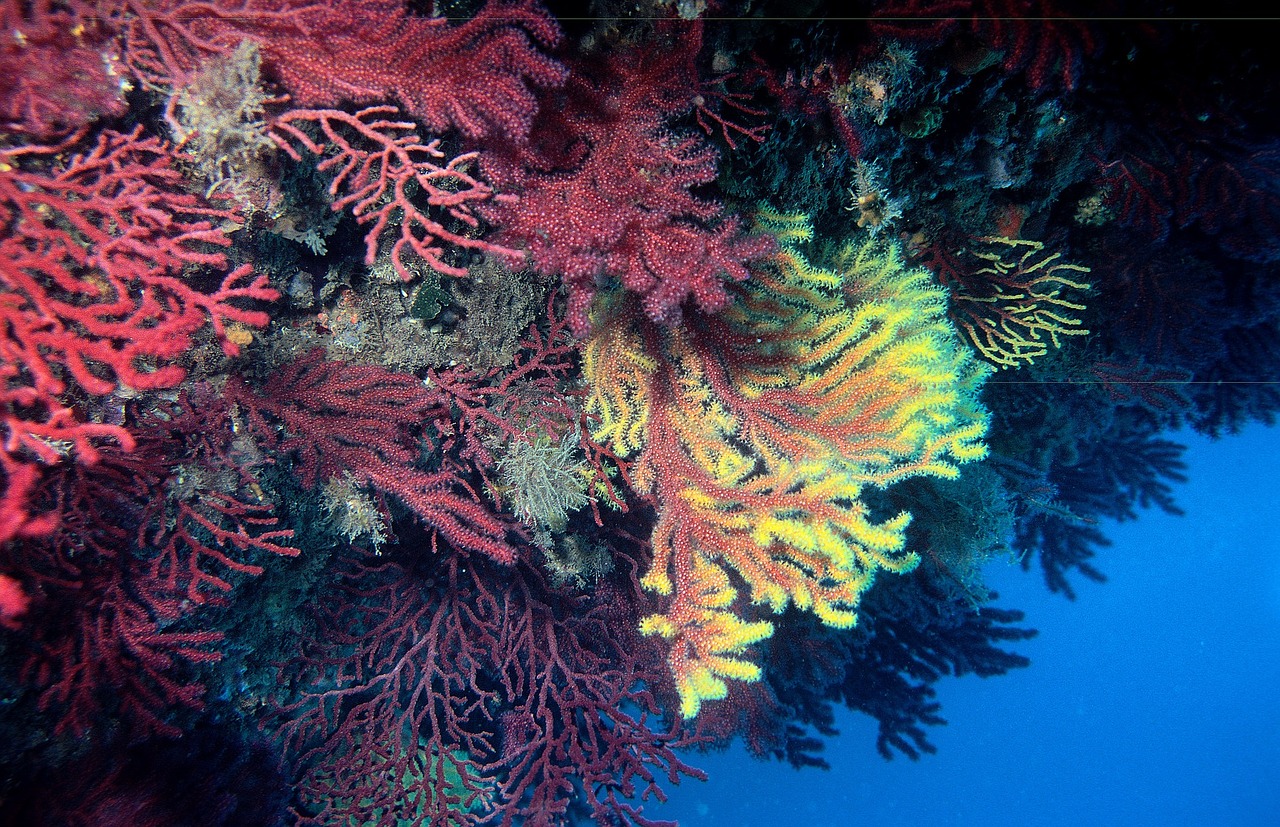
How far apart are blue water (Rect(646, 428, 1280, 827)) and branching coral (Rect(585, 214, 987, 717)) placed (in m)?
49.4

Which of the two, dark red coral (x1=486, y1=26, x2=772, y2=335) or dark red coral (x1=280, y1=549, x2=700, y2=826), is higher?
dark red coral (x1=486, y1=26, x2=772, y2=335)

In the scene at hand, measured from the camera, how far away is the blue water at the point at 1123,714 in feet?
151

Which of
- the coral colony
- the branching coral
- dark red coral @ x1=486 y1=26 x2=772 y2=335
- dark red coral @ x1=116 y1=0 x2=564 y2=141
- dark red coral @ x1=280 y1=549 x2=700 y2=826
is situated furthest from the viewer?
dark red coral @ x1=280 y1=549 x2=700 y2=826

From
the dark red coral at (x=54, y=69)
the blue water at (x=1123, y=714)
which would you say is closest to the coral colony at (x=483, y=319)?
the dark red coral at (x=54, y=69)

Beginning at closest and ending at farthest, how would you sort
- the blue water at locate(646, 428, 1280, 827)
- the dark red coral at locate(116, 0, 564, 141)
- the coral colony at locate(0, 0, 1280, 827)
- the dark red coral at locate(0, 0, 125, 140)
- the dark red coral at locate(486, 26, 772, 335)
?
the dark red coral at locate(0, 0, 125, 140) < the dark red coral at locate(116, 0, 564, 141) < the coral colony at locate(0, 0, 1280, 827) < the dark red coral at locate(486, 26, 772, 335) < the blue water at locate(646, 428, 1280, 827)

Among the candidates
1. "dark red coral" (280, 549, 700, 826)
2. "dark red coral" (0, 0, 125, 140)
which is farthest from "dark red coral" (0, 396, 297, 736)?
"dark red coral" (280, 549, 700, 826)

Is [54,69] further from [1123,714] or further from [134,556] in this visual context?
[1123,714]

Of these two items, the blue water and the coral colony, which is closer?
the coral colony

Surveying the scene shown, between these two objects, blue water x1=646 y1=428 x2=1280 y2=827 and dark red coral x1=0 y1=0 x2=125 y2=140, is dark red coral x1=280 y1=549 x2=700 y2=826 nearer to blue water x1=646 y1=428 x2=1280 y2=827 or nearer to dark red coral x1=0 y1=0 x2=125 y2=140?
dark red coral x1=0 y1=0 x2=125 y2=140

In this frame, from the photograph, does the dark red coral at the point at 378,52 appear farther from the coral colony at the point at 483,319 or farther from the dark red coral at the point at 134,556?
the dark red coral at the point at 134,556

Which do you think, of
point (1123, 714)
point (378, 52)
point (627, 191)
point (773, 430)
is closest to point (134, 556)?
point (378, 52)

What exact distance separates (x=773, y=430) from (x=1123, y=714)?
72.6m

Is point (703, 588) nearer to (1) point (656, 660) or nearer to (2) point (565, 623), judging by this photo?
(2) point (565, 623)

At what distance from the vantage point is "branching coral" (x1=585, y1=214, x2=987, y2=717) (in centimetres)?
261
